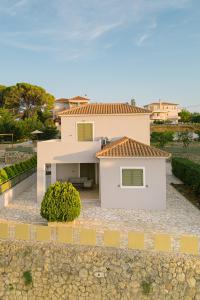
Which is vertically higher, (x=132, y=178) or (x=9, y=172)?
(x=132, y=178)

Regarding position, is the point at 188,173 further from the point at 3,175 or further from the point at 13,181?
the point at 3,175

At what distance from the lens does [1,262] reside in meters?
12.3

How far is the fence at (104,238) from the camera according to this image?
37.7 feet

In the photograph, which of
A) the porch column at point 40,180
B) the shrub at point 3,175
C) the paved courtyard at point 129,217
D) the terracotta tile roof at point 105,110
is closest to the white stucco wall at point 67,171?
the terracotta tile roof at point 105,110

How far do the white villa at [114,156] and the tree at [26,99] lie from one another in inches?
2184

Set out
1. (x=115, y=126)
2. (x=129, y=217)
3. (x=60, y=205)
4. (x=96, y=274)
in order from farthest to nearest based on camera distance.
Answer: (x=115, y=126) → (x=129, y=217) → (x=60, y=205) → (x=96, y=274)

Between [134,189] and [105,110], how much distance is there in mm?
9132

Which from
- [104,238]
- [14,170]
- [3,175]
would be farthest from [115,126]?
[104,238]

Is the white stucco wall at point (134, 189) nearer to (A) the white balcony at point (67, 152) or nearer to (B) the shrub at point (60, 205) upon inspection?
(A) the white balcony at point (67, 152)

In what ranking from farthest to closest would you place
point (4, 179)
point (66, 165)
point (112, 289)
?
point (66, 165) → point (4, 179) → point (112, 289)

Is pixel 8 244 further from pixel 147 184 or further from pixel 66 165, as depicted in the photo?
pixel 66 165

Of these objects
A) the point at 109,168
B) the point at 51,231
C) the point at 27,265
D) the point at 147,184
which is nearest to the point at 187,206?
the point at 147,184

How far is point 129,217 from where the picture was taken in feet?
53.9

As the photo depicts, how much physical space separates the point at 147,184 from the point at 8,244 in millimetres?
9530
